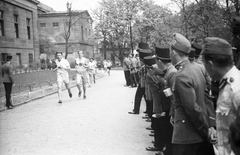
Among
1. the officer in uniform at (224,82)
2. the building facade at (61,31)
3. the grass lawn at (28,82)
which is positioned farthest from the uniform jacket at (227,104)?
the building facade at (61,31)

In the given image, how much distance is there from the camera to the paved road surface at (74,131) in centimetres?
538

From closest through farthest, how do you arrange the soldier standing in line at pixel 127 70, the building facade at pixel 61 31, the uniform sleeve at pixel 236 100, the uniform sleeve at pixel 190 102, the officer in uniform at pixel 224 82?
the uniform sleeve at pixel 236 100 < the officer in uniform at pixel 224 82 < the uniform sleeve at pixel 190 102 < the soldier standing in line at pixel 127 70 < the building facade at pixel 61 31

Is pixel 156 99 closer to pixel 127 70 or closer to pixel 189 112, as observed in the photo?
pixel 189 112

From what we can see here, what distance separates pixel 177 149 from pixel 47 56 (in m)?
41.8

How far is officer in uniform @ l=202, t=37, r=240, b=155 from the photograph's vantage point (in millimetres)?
2055

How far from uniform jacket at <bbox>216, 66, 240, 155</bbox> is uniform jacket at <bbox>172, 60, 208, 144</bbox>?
59 centimetres

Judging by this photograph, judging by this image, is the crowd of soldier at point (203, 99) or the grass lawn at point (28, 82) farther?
the grass lawn at point (28, 82)

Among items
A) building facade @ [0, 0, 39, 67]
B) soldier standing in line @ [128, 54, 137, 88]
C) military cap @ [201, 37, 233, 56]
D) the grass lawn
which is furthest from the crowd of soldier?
building facade @ [0, 0, 39, 67]

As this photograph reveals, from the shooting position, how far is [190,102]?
2.76m

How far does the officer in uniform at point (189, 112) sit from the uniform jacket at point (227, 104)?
1.94 ft

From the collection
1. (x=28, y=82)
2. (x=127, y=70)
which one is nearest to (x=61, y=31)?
(x=28, y=82)

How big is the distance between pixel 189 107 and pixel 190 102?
53mm

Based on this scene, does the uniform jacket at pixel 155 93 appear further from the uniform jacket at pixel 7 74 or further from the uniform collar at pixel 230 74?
the uniform jacket at pixel 7 74

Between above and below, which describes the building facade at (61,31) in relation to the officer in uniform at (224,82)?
above
